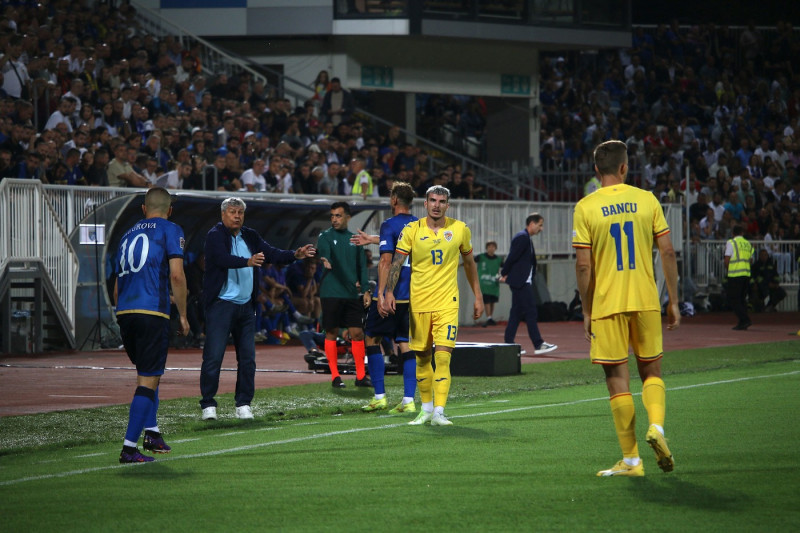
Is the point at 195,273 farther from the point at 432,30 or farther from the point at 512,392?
the point at 432,30

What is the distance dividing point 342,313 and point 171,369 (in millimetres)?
3875

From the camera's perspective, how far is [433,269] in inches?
443

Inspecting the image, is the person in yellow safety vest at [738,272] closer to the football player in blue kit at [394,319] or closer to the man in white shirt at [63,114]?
the man in white shirt at [63,114]

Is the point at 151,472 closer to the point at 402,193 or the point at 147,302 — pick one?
the point at 147,302

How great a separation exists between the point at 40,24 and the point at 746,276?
16000 mm

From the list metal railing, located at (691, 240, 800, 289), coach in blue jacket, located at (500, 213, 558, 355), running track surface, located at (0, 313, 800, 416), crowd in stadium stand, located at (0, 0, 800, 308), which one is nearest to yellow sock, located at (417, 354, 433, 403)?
running track surface, located at (0, 313, 800, 416)

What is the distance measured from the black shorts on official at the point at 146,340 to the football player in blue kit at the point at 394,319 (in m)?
3.01

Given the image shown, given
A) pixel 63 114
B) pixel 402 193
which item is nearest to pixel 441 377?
pixel 402 193

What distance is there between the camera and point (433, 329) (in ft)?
36.6

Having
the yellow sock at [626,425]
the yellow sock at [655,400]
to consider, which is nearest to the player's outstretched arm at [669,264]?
the yellow sock at [655,400]

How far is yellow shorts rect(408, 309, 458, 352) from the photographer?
11047 millimetres

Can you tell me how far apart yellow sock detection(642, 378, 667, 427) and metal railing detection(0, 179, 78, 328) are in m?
14.1

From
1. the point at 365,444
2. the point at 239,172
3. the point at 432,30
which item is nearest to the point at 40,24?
the point at 239,172

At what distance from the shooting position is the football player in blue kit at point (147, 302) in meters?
9.29
